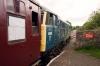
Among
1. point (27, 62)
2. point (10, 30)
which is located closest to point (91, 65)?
point (27, 62)

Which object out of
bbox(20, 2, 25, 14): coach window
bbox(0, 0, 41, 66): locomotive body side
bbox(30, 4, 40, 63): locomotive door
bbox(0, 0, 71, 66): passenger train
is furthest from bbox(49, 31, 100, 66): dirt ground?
bbox(20, 2, 25, 14): coach window

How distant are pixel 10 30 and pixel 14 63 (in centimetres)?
89

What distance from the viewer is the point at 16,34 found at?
516 centimetres

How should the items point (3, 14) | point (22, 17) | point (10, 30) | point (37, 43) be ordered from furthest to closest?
1. point (37, 43)
2. point (22, 17)
3. point (10, 30)
4. point (3, 14)

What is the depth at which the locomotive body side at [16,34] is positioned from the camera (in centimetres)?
450

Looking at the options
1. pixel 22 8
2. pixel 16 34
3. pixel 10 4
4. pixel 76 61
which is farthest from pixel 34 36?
pixel 76 61

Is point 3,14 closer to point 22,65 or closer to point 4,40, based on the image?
point 4,40

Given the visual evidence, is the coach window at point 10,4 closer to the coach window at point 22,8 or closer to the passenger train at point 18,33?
the passenger train at point 18,33

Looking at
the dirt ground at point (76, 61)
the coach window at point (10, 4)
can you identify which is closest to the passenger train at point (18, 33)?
the coach window at point (10, 4)

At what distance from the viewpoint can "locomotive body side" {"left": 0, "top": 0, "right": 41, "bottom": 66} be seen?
14.8ft

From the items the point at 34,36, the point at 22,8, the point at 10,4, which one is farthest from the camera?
the point at 34,36

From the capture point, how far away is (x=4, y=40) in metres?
4.50

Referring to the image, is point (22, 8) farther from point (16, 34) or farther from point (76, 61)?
point (76, 61)

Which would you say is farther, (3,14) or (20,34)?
(20,34)
